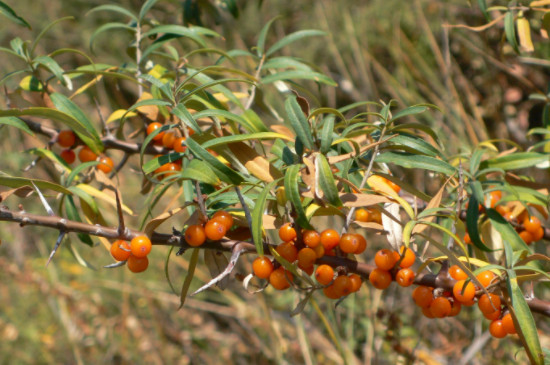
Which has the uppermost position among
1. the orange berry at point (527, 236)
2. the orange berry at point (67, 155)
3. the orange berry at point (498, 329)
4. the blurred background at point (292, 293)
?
the orange berry at point (67, 155)

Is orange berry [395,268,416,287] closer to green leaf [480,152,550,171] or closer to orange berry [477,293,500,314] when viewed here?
orange berry [477,293,500,314]

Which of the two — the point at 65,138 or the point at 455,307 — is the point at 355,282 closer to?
the point at 455,307

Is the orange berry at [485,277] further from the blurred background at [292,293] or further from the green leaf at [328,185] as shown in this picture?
the blurred background at [292,293]

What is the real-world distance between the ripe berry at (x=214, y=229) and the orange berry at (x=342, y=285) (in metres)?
0.16

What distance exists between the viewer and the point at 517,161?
826 mm

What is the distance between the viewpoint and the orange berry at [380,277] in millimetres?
638

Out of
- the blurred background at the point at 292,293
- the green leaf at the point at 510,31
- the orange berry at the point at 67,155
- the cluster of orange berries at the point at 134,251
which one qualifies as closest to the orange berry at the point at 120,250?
the cluster of orange berries at the point at 134,251

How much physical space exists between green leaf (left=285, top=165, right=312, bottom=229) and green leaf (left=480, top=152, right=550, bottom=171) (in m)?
0.44

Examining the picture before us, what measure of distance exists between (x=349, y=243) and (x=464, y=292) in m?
0.15

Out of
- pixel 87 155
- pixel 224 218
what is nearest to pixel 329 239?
pixel 224 218

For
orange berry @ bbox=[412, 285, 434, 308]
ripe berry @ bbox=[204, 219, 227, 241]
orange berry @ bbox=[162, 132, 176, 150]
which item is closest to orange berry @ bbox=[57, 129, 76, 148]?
orange berry @ bbox=[162, 132, 176, 150]

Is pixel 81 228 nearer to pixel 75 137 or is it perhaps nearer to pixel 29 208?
pixel 75 137

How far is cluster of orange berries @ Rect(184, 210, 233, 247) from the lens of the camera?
1.96 feet

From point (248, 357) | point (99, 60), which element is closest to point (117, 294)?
point (248, 357)
